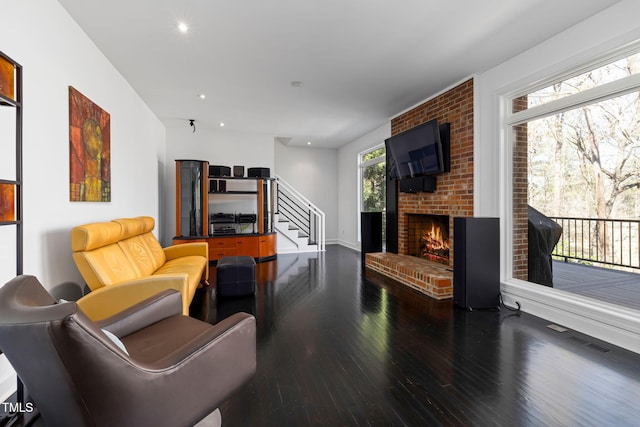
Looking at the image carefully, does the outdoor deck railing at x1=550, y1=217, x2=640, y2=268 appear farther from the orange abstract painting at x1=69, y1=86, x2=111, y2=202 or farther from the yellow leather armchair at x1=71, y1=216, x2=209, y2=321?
the orange abstract painting at x1=69, y1=86, x2=111, y2=202

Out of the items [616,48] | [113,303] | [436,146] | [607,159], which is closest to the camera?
[113,303]

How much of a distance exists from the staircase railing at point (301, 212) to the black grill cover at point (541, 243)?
4846mm

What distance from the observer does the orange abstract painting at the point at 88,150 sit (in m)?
2.63

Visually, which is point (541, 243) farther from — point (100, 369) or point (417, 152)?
point (100, 369)

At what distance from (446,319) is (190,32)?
3.84 meters

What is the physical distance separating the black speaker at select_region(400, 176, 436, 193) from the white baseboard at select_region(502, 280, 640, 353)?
168 centimetres

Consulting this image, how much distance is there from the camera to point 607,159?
2980 millimetres

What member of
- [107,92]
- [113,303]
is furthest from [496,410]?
[107,92]

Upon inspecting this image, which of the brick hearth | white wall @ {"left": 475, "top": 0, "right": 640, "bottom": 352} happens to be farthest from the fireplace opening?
white wall @ {"left": 475, "top": 0, "right": 640, "bottom": 352}

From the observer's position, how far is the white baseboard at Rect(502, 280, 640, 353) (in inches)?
98.7

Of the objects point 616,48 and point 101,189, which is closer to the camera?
point 616,48

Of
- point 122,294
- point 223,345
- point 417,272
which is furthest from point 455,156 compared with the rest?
point 122,294

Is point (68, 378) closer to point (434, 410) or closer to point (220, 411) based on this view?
point (220, 411)

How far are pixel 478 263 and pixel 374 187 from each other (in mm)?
4068
